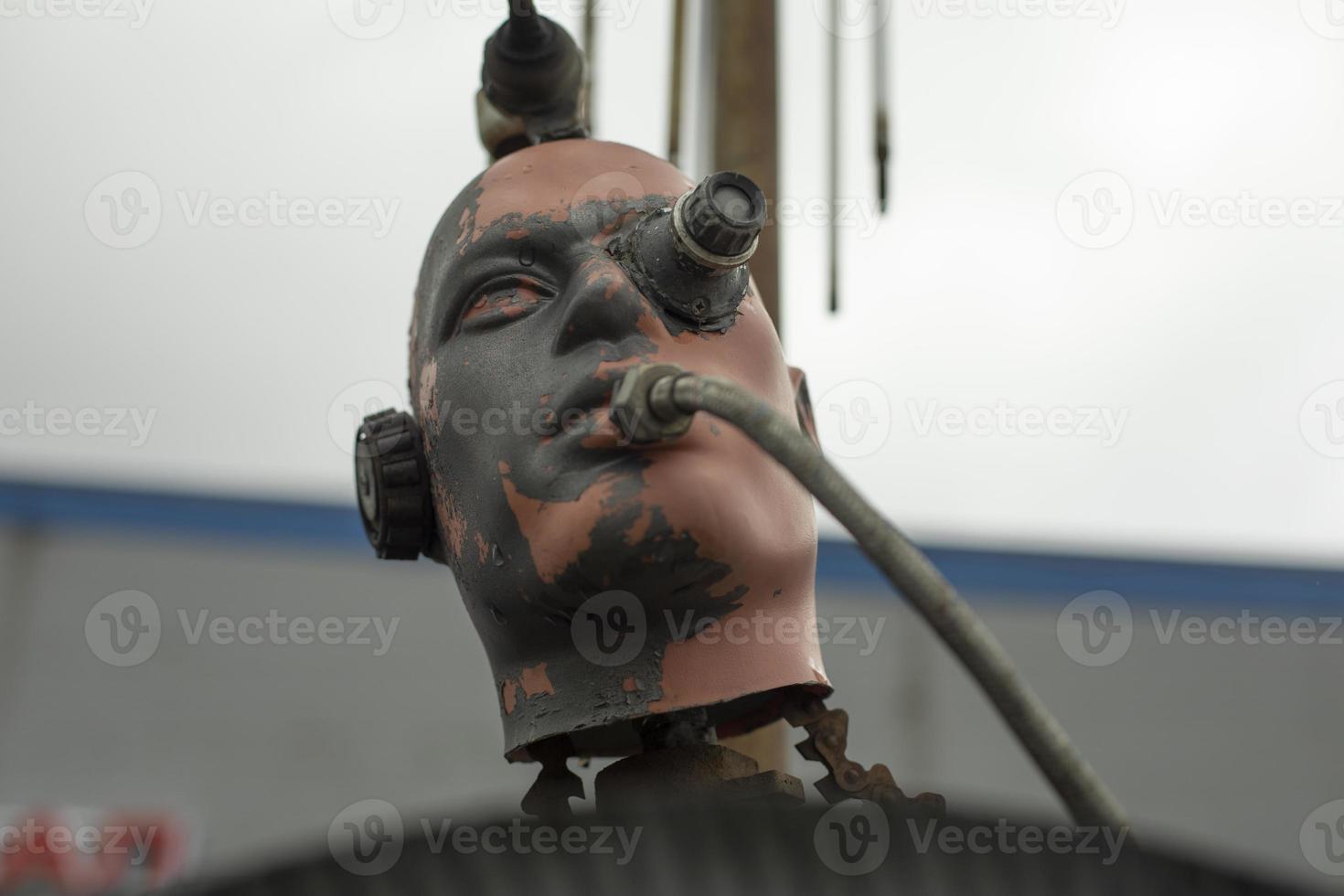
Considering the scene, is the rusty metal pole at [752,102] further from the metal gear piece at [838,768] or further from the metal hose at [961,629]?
the metal hose at [961,629]

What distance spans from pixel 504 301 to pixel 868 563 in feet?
6.97

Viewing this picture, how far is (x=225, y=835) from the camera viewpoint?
9.76 ft

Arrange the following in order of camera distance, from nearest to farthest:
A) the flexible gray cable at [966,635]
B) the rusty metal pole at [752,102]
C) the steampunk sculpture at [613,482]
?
the flexible gray cable at [966,635], the steampunk sculpture at [613,482], the rusty metal pole at [752,102]

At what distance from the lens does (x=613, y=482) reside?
3.28ft

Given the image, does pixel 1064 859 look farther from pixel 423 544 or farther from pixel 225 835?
pixel 225 835

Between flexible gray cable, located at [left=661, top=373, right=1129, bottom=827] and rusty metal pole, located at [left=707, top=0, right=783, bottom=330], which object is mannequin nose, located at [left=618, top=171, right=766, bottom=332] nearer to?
flexible gray cable, located at [left=661, top=373, right=1129, bottom=827]

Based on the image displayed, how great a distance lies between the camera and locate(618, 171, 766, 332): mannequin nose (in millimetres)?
1020

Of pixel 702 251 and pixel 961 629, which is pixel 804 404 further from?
pixel 961 629

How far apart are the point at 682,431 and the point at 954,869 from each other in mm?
519

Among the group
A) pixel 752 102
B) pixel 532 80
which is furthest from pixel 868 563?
pixel 532 80

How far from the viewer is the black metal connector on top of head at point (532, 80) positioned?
4.25 ft

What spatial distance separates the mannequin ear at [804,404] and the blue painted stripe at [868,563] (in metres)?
1.84

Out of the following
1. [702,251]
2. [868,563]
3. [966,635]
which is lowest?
[868,563]

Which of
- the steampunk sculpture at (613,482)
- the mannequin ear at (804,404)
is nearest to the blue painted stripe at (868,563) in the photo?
the mannequin ear at (804,404)
